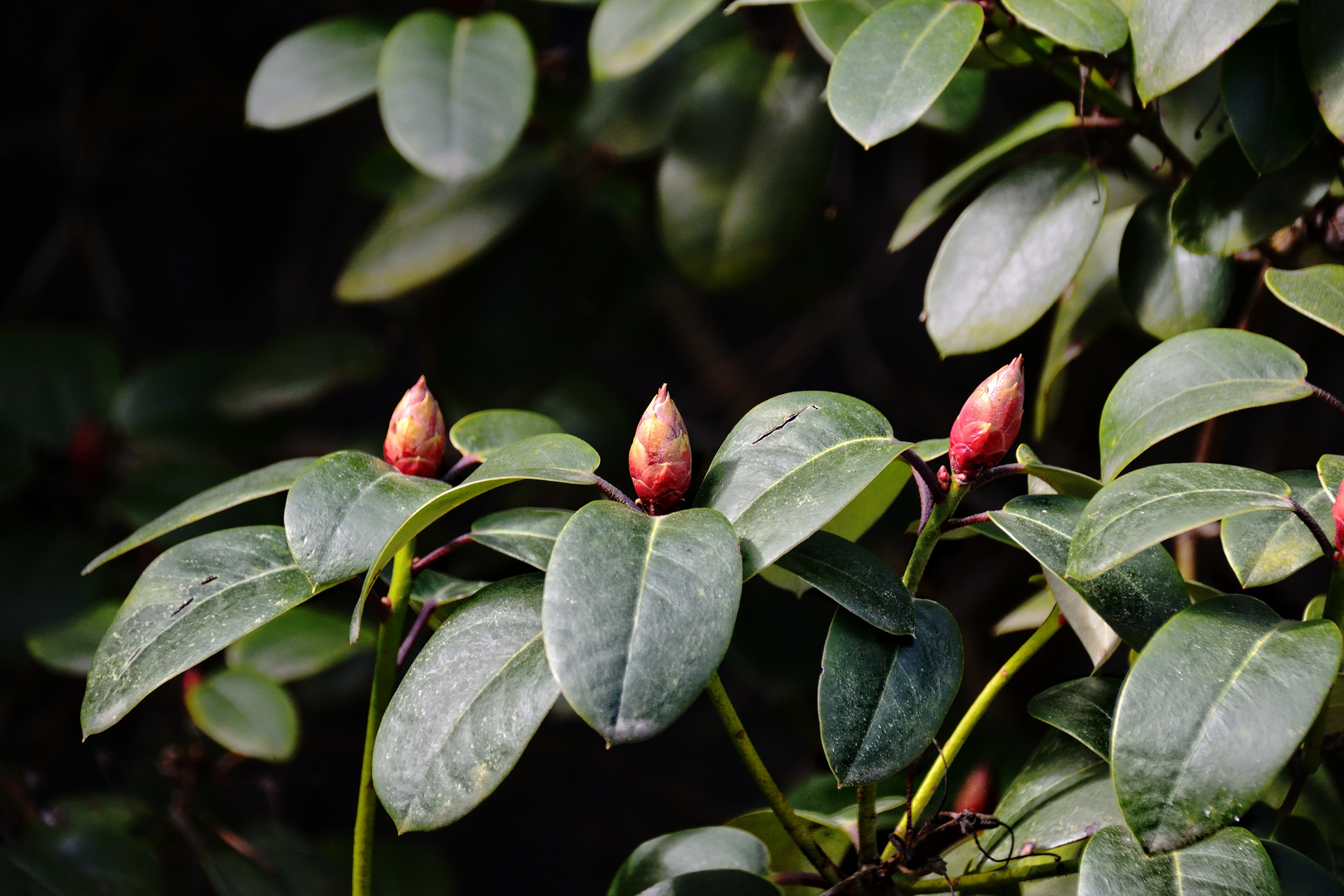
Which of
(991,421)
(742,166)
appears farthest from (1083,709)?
(742,166)

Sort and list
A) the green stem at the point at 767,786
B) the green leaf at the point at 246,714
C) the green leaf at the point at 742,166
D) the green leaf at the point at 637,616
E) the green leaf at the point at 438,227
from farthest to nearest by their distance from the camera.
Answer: the green leaf at the point at 438,227, the green leaf at the point at 742,166, the green leaf at the point at 246,714, the green stem at the point at 767,786, the green leaf at the point at 637,616

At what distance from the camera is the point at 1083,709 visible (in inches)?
17.7

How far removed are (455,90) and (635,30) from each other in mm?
156

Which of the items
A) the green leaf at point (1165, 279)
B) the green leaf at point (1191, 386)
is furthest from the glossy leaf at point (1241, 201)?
the green leaf at point (1191, 386)

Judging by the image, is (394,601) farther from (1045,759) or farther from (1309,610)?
(1309,610)

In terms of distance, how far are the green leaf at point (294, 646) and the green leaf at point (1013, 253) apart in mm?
548

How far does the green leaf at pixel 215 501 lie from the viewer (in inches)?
17.2

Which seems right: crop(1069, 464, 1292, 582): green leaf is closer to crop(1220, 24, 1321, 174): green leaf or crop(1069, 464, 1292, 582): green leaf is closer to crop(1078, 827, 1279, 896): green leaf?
crop(1078, 827, 1279, 896): green leaf

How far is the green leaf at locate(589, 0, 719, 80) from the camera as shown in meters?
0.74

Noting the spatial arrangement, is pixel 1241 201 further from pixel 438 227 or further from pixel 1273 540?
pixel 438 227

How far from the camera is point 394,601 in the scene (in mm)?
450

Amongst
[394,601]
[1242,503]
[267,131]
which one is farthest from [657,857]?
[267,131]

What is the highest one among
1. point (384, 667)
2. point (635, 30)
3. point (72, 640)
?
point (635, 30)

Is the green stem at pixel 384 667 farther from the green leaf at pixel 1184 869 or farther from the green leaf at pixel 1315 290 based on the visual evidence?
the green leaf at pixel 1315 290
